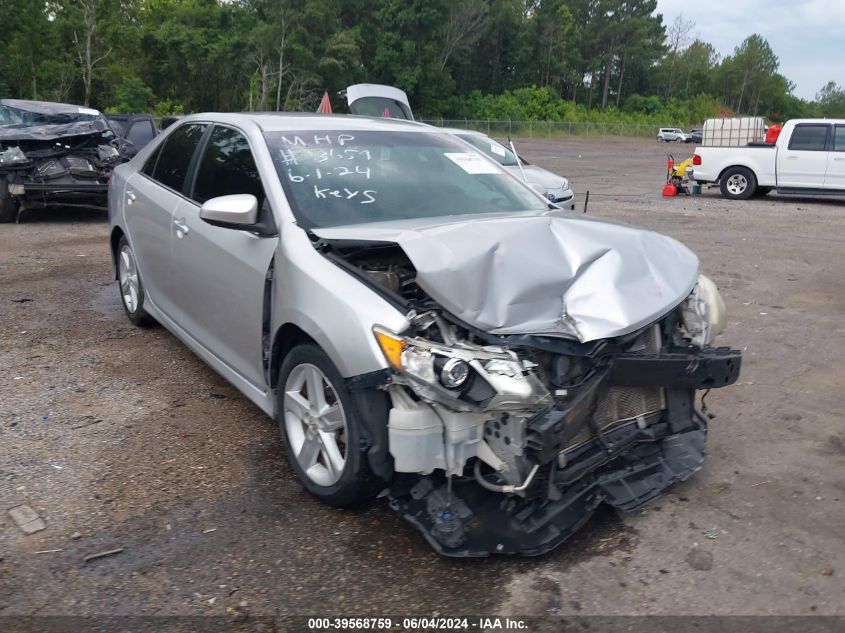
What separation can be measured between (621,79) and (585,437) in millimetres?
102992

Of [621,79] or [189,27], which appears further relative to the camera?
[621,79]

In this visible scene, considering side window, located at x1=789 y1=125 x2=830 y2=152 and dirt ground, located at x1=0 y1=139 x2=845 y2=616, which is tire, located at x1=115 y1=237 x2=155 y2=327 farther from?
side window, located at x1=789 y1=125 x2=830 y2=152

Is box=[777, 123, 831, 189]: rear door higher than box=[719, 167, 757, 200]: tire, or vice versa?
box=[777, 123, 831, 189]: rear door

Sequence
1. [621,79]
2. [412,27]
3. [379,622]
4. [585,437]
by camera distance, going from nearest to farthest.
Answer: [379,622], [585,437], [412,27], [621,79]

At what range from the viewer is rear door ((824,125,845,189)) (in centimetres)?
1588

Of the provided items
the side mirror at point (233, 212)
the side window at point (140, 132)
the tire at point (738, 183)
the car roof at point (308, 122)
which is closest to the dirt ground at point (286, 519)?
the side mirror at point (233, 212)

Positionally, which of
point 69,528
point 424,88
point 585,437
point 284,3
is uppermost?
point 284,3

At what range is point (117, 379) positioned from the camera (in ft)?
16.6

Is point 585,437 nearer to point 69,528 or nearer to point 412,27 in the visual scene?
point 69,528

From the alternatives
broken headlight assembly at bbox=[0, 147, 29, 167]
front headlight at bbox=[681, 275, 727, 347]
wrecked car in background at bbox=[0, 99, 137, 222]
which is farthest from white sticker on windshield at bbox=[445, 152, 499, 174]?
broken headlight assembly at bbox=[0, 147, 29, 167]

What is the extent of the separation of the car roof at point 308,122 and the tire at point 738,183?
14234 mm

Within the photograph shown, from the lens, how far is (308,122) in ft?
15.1

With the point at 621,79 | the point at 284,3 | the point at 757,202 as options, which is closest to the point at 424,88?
the point at 284,3

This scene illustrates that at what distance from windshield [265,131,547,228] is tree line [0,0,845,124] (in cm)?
4569
